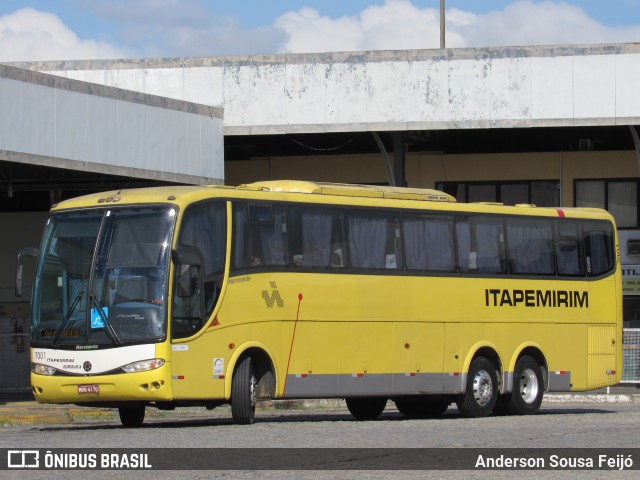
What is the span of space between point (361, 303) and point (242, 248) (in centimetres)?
251

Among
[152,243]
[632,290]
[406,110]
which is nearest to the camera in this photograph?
[152,243]

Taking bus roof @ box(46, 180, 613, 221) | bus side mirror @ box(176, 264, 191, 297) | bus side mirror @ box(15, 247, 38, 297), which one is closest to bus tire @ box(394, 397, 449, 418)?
bus roof @ box(46, 180, 613, 221)

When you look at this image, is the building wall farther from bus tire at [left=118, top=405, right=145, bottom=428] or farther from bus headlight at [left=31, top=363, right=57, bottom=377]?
bus headlight at [left=31, top=363, right=57, bottom=377]

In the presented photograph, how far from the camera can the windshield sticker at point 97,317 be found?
701 inches

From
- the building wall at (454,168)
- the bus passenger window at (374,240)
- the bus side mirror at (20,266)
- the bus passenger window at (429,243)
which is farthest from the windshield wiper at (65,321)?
the building wall at (454,168)

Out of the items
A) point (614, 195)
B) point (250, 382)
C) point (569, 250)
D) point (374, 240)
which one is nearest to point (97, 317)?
point (250, 382)

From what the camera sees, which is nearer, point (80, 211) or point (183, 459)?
point (183, 459)

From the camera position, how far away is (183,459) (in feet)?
42.8

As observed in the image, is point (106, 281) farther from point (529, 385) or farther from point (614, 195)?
point (614, 195)

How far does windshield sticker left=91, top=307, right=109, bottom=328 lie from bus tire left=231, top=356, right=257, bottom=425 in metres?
1.94

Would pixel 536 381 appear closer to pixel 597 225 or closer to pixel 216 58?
pixel 597 225

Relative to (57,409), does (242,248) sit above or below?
above

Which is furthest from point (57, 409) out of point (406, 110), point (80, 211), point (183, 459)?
point (406, 110)

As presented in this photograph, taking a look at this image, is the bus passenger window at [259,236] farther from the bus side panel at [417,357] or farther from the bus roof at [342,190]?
the bus side panel at [417,357]
